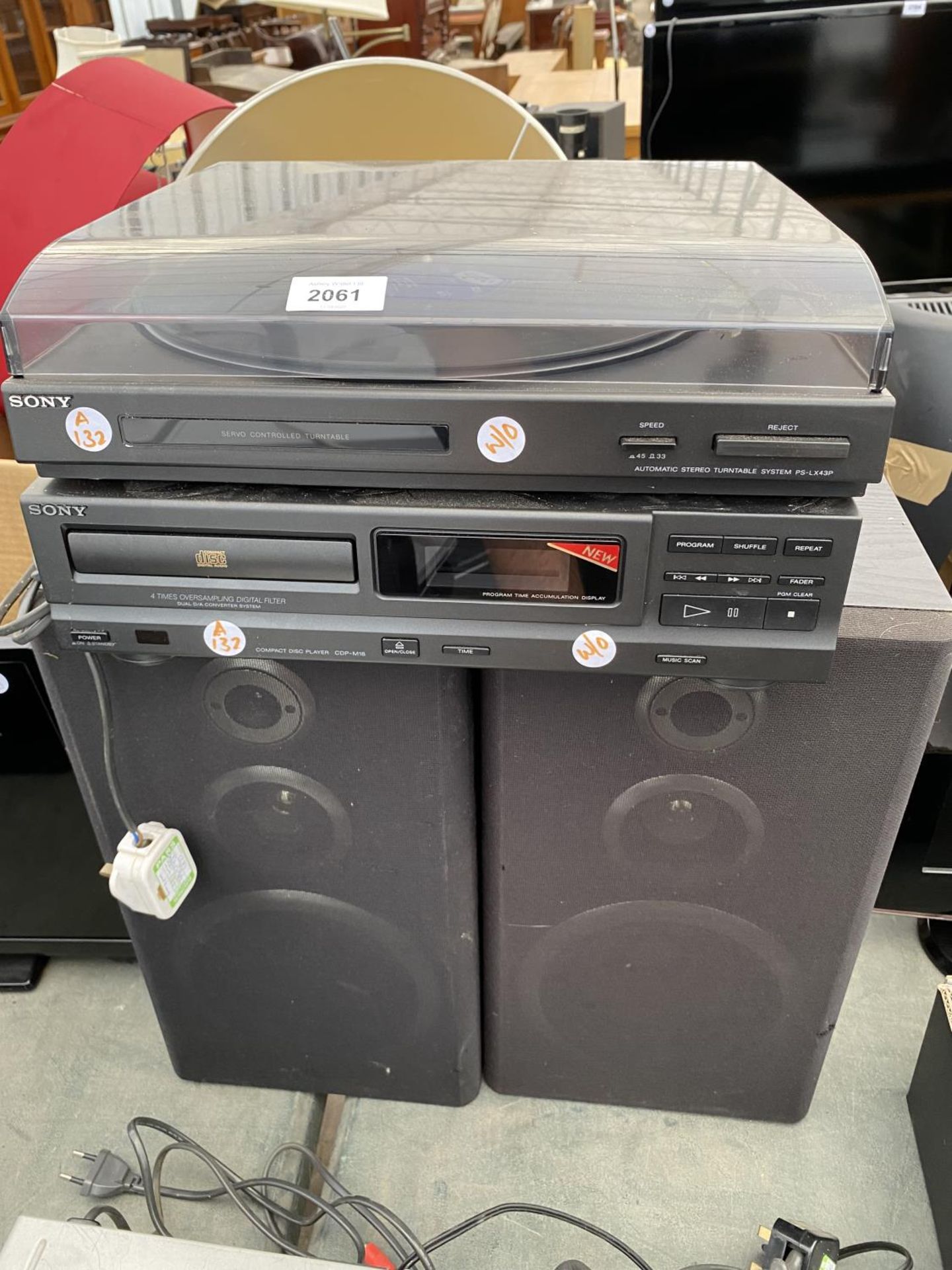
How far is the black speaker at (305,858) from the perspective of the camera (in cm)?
56

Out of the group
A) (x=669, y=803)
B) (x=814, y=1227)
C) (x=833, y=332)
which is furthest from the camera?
(x=814, y=1227)

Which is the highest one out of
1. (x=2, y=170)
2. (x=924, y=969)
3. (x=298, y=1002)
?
(x=2, y=170)

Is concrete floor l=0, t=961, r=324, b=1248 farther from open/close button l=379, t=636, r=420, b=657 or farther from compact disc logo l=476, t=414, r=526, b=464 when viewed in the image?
compact disc logo l=476, t=414, r=526, b=464

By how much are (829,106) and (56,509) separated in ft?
3.37

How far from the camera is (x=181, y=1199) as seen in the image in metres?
0.71

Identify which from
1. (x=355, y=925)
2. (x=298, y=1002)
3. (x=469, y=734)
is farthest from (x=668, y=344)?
(x=298, y=1002)

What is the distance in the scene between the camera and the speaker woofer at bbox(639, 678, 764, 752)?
0.54 m

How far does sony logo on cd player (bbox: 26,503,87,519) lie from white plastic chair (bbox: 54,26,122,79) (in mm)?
2420

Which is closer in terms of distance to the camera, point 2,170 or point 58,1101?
point 58,1101

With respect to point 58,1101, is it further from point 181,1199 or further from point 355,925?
point 355,925

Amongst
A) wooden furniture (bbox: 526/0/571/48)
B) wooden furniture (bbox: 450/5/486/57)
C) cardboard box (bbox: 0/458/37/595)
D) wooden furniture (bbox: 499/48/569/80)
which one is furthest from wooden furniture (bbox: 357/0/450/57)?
cardboard box (bbox: 0/458/37/595)

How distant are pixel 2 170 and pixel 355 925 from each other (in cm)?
77

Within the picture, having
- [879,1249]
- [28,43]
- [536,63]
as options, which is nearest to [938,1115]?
[879,1249]

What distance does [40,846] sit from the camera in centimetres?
80
